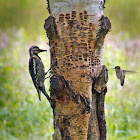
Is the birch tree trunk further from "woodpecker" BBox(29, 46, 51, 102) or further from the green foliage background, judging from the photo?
"woodpecker" BBox(29, 46, 51, 102)

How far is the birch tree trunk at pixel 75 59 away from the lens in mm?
A: 2123

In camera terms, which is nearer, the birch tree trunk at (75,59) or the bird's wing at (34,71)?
the birch tree trunk at (75,59)

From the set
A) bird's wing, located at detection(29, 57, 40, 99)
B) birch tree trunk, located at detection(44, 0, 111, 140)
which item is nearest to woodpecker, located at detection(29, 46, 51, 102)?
bird's wing, located at detection(29, 57, 40, 99)

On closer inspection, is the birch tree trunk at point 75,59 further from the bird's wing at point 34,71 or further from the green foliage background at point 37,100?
the bird's wing at point 34,71

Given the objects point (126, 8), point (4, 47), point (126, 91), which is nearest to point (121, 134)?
point (126, 91)

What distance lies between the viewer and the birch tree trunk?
212 cm

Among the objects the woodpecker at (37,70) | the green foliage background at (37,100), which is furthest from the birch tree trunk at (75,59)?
the woodpecker at (37,70)

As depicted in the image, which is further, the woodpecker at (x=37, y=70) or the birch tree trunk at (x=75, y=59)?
the woodpecker at (x=37, y=70)

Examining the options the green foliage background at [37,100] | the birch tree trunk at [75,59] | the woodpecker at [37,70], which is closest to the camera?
the birch tree trunk at [75,59]

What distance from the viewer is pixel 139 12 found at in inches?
338

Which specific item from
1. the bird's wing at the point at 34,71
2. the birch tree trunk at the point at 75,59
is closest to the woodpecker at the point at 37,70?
the bird's wing at the point at 34,71

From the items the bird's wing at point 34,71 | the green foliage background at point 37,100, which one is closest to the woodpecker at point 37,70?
the bird's wing at point 34,71

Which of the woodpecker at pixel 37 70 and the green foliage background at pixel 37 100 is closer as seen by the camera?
the woodpecker at pixel 37 70

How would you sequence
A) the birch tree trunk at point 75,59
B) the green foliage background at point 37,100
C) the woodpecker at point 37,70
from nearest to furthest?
the birch tree trunk at point 75,59 < the woodpecker at point 37,70 < the green foliage background at point 37,100
